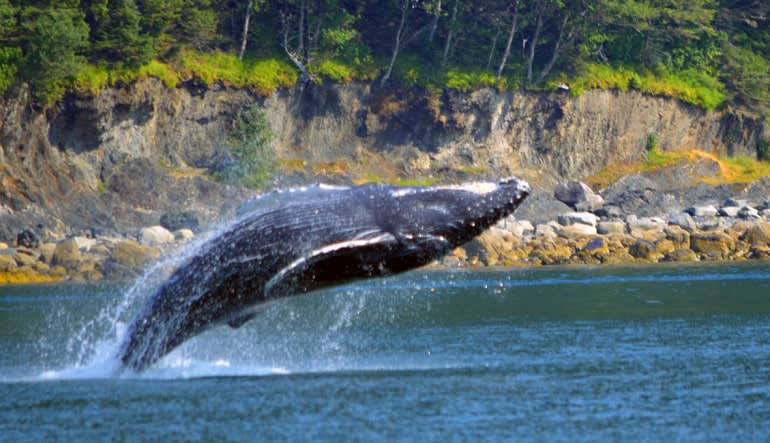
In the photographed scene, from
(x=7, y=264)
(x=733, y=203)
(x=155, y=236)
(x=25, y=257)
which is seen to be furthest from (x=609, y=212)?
(x=7, y=264)

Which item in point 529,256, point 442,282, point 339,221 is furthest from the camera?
point 529,256

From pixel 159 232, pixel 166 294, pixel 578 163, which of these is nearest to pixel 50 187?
pixel 159 232

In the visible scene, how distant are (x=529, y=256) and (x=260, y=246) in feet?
134

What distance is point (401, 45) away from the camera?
75.7 meters

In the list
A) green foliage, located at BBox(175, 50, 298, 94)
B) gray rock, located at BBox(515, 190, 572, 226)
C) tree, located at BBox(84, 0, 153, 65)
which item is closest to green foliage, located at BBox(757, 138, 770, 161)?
gray rock, located at BBox(515, 190, 572, 226)

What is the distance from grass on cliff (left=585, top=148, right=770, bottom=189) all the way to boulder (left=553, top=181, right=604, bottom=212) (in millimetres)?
4893

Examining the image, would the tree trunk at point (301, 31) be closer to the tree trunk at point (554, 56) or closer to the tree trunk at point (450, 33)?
the tree trunk at point (450, 33)

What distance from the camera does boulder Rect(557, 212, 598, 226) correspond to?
64.9 m

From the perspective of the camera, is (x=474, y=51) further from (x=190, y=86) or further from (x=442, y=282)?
(x=442, y=282)

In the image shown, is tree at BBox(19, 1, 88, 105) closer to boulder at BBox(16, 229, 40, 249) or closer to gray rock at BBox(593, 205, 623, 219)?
boulder at BBox(16, 229, 40, 249)

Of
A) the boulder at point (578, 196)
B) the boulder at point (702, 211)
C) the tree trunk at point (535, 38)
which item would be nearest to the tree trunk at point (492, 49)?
the tree trunk at point (535, 38)

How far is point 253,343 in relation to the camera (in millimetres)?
26891

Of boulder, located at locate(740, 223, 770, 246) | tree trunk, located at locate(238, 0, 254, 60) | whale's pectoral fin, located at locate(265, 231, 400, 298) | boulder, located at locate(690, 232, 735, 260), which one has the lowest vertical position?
boulder, located at locate(690, 232, 735, 260)

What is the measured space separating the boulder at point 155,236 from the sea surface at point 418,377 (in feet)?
66.9
